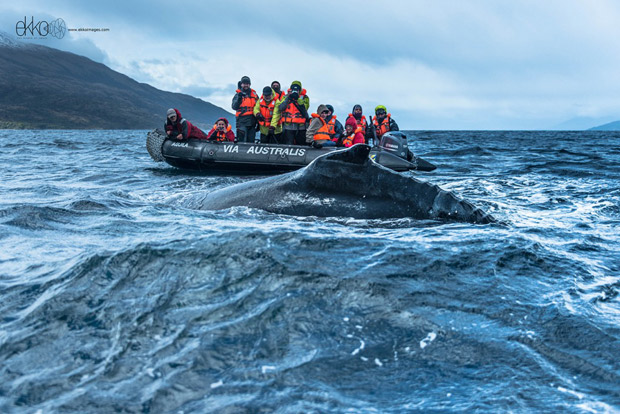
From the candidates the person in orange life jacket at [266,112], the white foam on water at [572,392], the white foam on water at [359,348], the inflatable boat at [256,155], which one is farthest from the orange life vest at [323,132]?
the white foam on water at [572,392]

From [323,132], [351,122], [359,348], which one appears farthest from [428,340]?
[351,122]

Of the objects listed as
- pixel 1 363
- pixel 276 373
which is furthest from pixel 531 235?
pixel 1 363

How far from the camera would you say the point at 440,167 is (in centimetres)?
2058

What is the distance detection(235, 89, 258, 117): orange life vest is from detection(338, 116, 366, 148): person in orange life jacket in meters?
4.04

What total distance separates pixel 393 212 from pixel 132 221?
361cm

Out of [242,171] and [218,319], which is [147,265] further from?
[242,171]

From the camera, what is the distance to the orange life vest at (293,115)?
18.5 meters

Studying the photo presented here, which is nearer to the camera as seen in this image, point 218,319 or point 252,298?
point 218,319

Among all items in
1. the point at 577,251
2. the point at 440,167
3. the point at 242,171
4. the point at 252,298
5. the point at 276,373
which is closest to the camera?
the point at 276,373

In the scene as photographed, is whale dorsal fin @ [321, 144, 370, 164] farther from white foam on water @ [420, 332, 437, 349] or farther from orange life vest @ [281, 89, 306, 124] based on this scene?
orange life vest @ [281, 89, 306, 124]

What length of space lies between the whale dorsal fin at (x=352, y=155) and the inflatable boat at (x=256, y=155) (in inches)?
344

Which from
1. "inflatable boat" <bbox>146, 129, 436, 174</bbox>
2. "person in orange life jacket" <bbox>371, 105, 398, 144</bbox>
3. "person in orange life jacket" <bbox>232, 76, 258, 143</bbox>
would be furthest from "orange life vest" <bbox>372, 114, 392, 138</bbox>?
"person in orange life jacket" <bbox>232, 76, 258, 143</bbox>

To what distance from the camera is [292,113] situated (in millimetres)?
18594

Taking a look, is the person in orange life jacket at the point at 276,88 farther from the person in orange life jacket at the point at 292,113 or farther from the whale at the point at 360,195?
the whale at the point at 360,195
